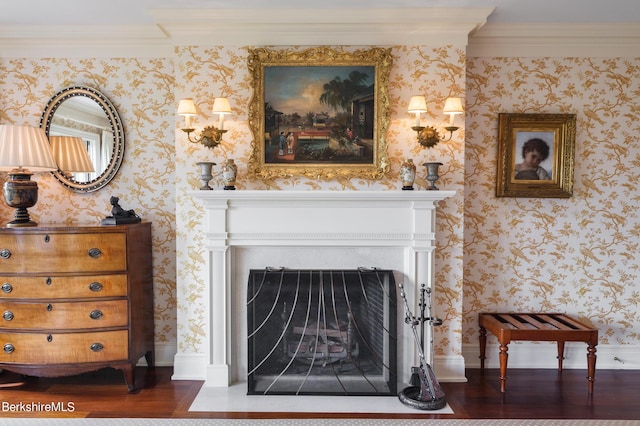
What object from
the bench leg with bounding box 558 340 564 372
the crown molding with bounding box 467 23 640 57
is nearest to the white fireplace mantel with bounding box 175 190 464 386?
the bench leg with bounding box 558 340 564 372

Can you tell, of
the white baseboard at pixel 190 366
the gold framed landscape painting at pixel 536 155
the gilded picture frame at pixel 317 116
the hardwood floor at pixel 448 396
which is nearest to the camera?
the hardwood floor at pixel 448 396

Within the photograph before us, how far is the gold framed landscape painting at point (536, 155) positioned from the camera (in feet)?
10.8

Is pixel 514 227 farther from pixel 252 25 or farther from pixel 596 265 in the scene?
pixel 252 25

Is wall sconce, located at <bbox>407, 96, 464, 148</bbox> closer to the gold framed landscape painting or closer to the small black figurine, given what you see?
the gold framed landscape painting

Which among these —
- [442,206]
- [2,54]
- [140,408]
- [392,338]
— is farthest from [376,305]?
[2,54]

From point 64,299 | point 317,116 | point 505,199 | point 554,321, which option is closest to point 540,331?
point 554,321

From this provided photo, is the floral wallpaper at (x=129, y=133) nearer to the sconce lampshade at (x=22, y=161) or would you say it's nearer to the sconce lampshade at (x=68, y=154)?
the sconce lampshade at (x=68, y=154)

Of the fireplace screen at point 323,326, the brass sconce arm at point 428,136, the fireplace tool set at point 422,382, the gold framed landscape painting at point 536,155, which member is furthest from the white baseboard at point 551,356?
the brass sconce arm at point 428,136

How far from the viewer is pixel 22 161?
2.88m

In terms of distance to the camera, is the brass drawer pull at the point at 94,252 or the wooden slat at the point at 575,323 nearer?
the brass drawer pull at the point at 94,252

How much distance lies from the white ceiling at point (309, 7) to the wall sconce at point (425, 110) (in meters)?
0.62

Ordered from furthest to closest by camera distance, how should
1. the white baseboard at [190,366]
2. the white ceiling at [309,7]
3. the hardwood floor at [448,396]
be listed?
1. the white baseboard at [190,366]
2. the white ceiling at [309,7]
3. the hardwood floor at [448,396]

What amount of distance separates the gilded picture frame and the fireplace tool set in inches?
37.6

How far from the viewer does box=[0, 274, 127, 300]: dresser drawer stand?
285 centimetres
